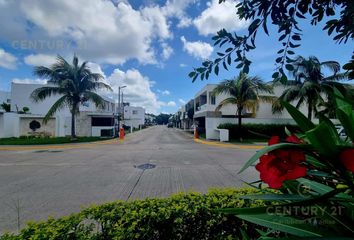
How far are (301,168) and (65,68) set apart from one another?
22850 mm

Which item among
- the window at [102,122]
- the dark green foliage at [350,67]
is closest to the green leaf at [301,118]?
the dark green foliage at [350,67]

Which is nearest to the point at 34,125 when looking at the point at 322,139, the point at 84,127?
the point at 84,127

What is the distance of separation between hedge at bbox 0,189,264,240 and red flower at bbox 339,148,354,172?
188 centimetres

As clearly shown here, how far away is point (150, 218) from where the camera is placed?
2441 millimetres

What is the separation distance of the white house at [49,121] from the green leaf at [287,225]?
2299 centimetres

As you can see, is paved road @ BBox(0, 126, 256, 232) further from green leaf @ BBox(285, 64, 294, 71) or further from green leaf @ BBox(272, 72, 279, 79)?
green leaf @ BBox(285, 64, 294, 71)

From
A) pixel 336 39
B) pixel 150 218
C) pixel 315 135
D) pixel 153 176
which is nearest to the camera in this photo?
pixel 315 135

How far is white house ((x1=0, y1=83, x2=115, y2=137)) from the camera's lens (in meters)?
25.7

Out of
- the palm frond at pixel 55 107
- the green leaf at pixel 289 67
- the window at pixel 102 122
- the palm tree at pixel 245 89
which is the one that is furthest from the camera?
the window at pixel 102 122

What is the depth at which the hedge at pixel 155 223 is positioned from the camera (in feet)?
7.53

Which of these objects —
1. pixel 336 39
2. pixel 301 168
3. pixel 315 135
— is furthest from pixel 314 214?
pixel 336 39

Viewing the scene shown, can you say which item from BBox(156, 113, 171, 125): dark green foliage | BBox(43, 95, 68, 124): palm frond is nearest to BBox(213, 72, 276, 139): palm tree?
BBox(43, 95, 68, 124): palm frond

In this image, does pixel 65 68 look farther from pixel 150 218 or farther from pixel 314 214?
pixel 314 214

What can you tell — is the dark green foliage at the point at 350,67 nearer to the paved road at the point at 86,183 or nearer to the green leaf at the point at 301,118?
the green leaf at the point at 301,118
